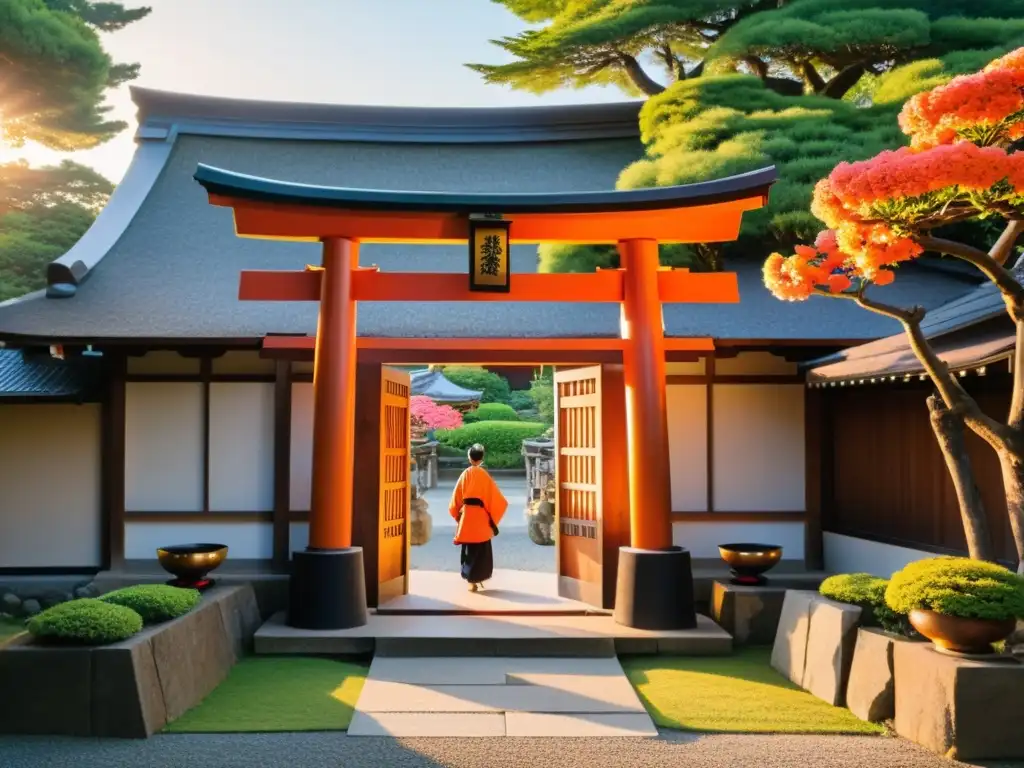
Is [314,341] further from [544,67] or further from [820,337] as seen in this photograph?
[544,67]

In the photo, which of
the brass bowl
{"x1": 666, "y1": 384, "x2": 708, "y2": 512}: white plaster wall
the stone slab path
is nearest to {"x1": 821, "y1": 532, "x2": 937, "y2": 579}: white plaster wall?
{"x1": 666, "y1": 384, "x2": 708, "y2": 512}: white plaster wall

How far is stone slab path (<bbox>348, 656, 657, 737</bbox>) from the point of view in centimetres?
561

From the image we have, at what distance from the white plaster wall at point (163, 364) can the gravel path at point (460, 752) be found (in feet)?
15.5

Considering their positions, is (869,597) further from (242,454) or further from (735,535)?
(242,454)

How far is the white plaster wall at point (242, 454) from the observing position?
369 inches

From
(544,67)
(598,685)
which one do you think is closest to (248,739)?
(598,685)

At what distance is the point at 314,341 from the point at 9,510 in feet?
13.9

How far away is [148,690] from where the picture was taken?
5551 mm

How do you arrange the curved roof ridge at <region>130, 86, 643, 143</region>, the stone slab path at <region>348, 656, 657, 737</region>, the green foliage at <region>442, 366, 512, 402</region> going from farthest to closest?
the green foliage at <region>442, 366, 512, 402</region>
the curved roof ridge at <region>130, 86, 643, 143</region>
the stone slab path at <region>348, 656, 657, 737</region>

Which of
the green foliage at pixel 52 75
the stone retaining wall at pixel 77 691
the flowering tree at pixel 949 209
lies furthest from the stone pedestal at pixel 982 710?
the green foliage at pixel 52 75

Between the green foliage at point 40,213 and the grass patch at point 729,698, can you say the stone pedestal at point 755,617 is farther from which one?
the green foliage at point 40,213

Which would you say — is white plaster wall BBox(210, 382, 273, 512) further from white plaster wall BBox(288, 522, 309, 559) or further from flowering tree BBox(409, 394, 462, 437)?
flowering tree BBox(409, 394, 462, 437)

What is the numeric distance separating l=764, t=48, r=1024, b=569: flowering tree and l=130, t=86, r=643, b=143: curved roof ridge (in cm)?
736

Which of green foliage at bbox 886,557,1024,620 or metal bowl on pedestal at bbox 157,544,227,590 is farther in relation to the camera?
metal bowl on pedestal at bbox 157,544,227,590
